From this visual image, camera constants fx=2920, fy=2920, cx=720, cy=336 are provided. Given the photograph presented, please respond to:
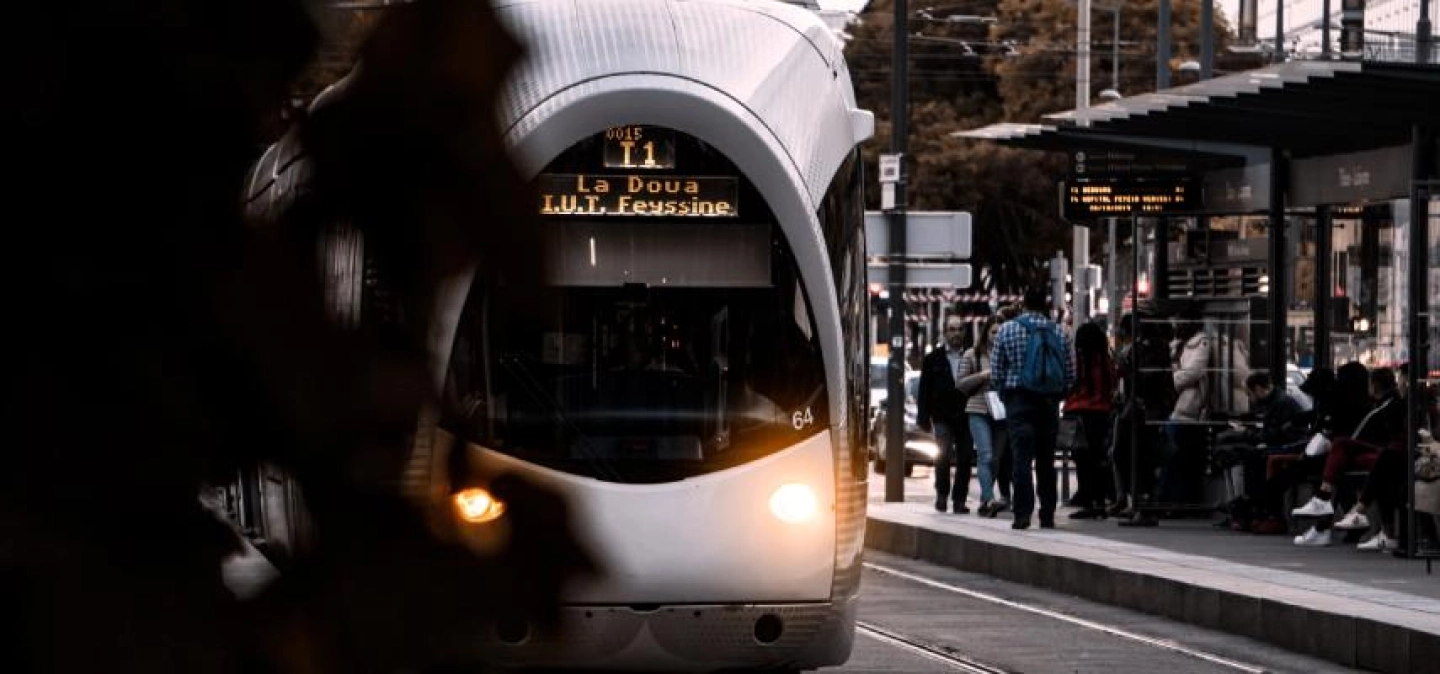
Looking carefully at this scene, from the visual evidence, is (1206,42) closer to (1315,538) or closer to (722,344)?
(1315,538)

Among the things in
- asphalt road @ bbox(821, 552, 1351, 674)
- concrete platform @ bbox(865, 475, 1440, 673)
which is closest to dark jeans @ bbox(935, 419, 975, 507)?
concrete platform @ bbox(865, 475, 1440, 673)

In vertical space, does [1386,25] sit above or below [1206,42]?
below

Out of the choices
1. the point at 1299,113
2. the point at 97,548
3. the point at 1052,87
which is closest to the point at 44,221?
the point at 97,548

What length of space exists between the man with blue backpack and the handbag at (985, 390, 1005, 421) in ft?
6.77

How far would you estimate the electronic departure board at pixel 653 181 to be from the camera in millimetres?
10258

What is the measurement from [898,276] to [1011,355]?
19.1 ft

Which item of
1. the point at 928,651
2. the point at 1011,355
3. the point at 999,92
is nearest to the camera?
the point at 928,651

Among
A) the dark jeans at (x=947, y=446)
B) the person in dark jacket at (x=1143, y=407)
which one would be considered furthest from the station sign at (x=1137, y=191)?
the dark jeans at (x=947, y=446)

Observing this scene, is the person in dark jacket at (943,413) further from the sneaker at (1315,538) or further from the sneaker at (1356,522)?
the sneaker at (1356,522)

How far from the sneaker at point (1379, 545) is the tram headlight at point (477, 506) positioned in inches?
696

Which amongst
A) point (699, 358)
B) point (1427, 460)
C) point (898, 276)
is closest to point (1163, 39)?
point (898, 276)

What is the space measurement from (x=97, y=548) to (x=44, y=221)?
148 millimetres

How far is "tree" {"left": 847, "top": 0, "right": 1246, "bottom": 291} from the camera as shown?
2569 inches

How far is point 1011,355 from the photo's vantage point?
2020cm
